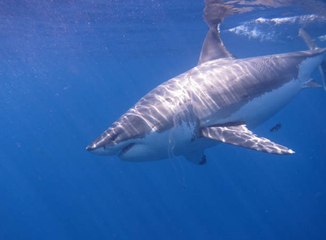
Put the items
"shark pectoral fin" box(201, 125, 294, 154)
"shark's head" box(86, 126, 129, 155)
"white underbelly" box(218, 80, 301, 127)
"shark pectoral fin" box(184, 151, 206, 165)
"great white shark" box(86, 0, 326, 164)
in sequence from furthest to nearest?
"shark pectoral fin" box(184, 151, 206, 165) → "white underbelly" box(218, 80, 301, 127) → "great white shark" box(86, 0, 326, 164) → "shark pectoral fin" box(201, 125, 294, 154) → "shark's head" box(86, 126, 129, 155)

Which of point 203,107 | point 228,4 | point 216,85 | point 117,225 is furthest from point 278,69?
point 117,225

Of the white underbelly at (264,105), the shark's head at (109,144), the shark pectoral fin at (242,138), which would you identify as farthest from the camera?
the white underbelly at (264,105)

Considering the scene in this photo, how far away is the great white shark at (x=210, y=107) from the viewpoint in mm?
5887

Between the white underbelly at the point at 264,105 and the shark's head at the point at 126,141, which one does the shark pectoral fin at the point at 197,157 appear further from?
the shark's head at the point at 126,141

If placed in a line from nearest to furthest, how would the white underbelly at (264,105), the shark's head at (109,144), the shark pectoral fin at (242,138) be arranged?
the shark's head at (109,144) → the shark pectoral fin at (242,138) → the white underbelly at (264,105)

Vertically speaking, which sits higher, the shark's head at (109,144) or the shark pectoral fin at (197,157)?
the shark's head at (109,144)

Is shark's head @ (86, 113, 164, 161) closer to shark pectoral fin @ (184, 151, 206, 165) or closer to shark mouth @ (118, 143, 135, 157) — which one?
shark mouth @ (118, 143, 135, 157)

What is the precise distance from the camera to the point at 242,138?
20.3 ft

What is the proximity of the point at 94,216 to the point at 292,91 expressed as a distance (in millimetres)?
33914

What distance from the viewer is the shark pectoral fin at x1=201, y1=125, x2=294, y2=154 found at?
5.76 meters

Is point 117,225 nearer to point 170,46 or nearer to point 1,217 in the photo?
point 1,217

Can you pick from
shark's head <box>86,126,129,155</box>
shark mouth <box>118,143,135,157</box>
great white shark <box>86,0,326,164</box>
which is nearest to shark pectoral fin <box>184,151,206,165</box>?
great white shark <box>86,0,326,164</box>

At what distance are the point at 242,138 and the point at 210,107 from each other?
3.70ft

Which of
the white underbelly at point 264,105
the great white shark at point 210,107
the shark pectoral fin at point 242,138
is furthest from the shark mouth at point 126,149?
the white underbelly at point 264,105
